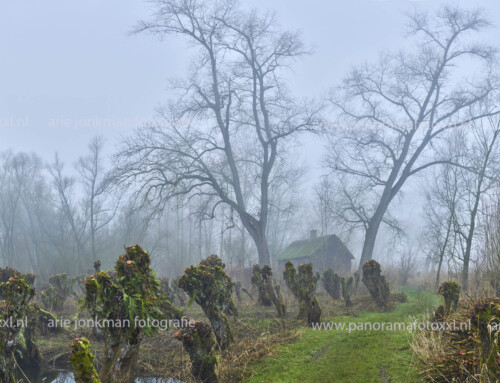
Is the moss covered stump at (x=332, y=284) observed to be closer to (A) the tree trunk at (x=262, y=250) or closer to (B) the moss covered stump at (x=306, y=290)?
(A) the tree trunk at (x=262, y=250)

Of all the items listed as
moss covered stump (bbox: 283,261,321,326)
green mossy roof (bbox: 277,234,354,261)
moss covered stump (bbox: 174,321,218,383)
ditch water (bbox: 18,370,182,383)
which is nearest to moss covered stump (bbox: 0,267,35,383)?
moss covered stump (bbox: 174,321,218,383)

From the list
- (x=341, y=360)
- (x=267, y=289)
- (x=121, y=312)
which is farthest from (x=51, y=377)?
(x=341, y=360)

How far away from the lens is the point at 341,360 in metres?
7.30

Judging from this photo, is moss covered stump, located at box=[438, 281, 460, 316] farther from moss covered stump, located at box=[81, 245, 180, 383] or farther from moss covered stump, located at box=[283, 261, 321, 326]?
moss covered stump, located at box=[81, 245, 180, 383]

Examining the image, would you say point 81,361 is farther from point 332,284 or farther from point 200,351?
point 332,284

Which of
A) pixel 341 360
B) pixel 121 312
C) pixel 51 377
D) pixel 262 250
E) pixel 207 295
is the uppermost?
pixel 262 250

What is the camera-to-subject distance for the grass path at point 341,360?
649 cm

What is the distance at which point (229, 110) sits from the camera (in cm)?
2406

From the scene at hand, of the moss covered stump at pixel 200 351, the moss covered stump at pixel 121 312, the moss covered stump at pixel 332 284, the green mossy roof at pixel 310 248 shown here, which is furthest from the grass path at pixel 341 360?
the green mossy roof at pixel 310 248

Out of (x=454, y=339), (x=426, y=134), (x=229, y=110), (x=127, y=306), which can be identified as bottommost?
(x=454, y=339)

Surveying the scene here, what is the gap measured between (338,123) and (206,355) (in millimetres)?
21483

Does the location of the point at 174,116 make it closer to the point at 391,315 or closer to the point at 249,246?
the point at 391,315

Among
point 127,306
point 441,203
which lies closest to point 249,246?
point 441,203

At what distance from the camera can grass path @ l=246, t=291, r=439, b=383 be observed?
21.3ft
